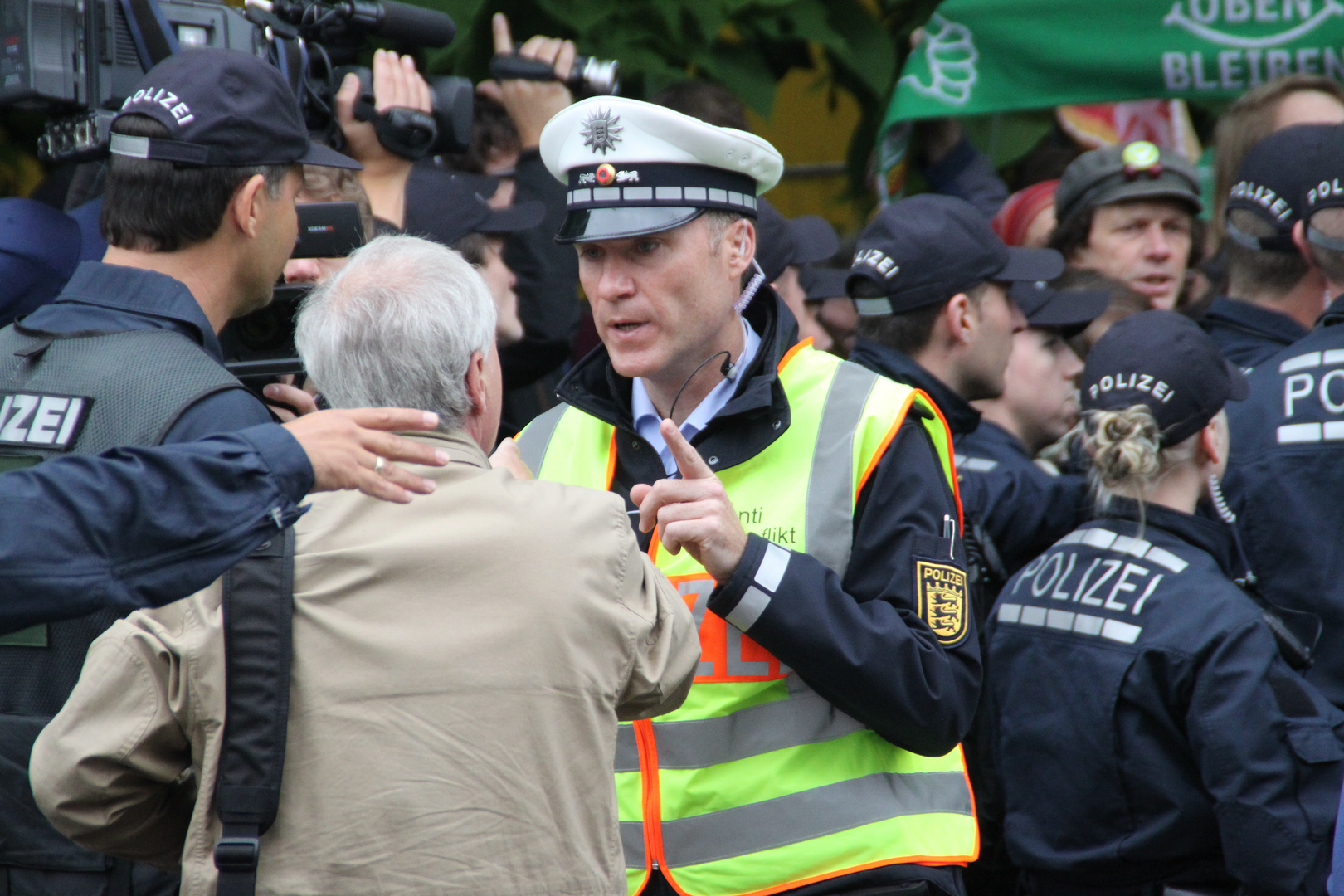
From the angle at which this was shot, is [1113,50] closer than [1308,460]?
No

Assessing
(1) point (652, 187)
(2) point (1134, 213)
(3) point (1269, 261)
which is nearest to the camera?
(1) point (652, 187)

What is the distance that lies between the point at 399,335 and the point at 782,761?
966 millimetres

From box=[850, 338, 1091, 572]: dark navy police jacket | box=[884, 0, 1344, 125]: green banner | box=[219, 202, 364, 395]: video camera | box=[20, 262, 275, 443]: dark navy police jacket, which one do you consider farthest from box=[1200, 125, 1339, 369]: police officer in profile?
box=[20, 262, 275, 443]: dark navy police jacket

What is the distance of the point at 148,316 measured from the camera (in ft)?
7.82

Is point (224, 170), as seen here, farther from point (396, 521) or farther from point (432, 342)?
point (396, 521)

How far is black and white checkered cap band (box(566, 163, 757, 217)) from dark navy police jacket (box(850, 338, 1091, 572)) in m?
1.10

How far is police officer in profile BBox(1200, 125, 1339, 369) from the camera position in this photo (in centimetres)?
376

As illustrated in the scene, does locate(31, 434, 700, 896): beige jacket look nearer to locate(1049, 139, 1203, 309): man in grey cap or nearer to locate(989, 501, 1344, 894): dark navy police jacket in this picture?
locate(989, 501, 1344, 894): dark navy police jacket

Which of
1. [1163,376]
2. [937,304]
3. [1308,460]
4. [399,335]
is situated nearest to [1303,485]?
[1308,460]

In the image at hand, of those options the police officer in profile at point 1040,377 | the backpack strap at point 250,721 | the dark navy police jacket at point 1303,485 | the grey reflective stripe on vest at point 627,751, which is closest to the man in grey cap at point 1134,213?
the police officer in profile at point 1040,377

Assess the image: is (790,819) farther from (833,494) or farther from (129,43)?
(129,43)

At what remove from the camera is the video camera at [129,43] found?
2752 millimetres

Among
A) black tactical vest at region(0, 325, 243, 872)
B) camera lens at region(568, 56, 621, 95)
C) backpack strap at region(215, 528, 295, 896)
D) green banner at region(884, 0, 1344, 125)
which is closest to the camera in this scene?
backpack strap at region(215, 528, 295, 896)

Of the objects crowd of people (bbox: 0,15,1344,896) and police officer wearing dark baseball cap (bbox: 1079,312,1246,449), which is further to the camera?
police officer wearing dark baseball cap (bbox: 1079,312,1246,449)
